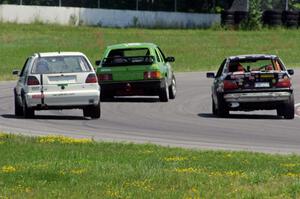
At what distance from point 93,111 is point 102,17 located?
4646 cm

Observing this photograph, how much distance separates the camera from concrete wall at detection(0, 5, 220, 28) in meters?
66.8

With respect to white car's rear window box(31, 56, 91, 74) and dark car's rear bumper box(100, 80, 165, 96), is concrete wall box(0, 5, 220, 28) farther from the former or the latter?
white car's rear window box(31, 56, 91, 74)

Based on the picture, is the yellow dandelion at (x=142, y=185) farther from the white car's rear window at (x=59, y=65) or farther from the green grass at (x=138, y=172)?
the white car's rear window at (x=59, y=65)

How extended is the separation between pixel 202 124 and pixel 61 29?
44.3m

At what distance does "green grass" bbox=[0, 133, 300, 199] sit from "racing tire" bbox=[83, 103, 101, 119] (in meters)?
6.60

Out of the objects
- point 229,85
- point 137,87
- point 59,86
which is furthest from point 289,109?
point 137,87

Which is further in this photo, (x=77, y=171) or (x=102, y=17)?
(x=102, y=17)

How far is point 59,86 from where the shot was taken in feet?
77.8

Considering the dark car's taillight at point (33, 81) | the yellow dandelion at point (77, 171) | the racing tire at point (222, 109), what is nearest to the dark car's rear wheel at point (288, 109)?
the racing tire at point (222, 109)

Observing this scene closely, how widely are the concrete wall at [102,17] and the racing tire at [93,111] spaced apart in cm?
4208

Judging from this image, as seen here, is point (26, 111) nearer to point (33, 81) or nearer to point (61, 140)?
point (33, 81)

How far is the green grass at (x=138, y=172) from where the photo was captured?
11438 mm

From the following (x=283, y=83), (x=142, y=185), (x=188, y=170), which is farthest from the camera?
(x=283, y=83)

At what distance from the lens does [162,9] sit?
7331 cm
